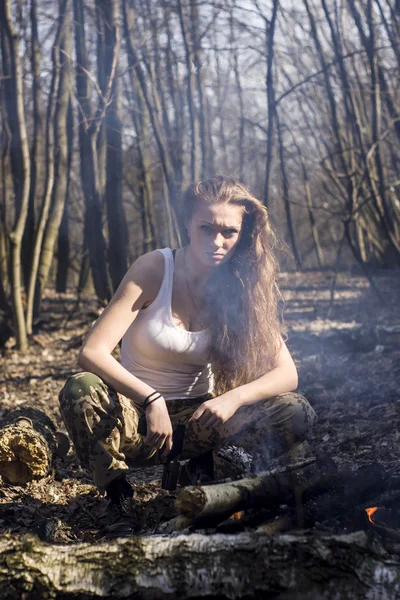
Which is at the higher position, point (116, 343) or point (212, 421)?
point (116, 343)

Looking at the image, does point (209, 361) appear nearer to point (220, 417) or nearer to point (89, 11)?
point (220, 417)

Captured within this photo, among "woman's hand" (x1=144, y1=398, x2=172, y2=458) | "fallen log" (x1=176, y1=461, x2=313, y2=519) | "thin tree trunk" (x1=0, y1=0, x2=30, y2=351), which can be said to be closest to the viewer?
"fallen log" (x1=176, y1=461, x2=313, y2=519)

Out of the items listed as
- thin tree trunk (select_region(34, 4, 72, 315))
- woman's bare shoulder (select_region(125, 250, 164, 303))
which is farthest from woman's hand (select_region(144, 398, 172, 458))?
thin tree trunk (select_region(34, 4, 72, 315))

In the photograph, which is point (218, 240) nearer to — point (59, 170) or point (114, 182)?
point (114, 182)

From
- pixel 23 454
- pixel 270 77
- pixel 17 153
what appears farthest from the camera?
pixel 17 153

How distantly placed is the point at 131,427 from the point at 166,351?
0.36 meters

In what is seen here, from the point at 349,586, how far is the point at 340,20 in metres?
11.1

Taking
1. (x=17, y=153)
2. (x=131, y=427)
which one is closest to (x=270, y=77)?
(x=17, y=153)

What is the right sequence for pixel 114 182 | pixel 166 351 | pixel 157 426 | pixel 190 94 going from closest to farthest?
pixel 157 426 → pixel 166 351 → pixel 114 182 → pixel 190 94

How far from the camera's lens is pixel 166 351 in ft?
9.63

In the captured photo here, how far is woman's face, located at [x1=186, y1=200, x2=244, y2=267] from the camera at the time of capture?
283 cm

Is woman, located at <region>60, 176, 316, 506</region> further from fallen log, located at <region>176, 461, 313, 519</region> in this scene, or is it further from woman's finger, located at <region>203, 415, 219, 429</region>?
fallen log, located at <region>176, 461, 313, 519</region>

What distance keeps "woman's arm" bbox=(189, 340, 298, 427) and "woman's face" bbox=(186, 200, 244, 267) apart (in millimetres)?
534

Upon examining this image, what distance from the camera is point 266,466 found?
111 inches
